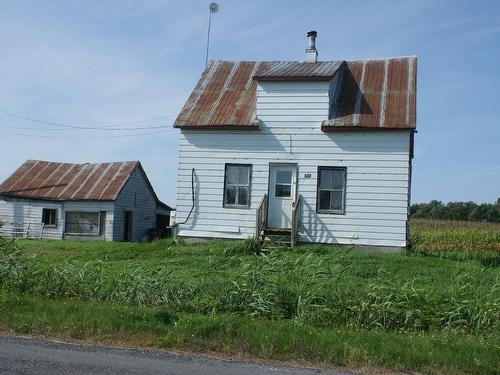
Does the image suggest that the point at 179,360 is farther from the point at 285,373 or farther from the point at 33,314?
the point at 33,314

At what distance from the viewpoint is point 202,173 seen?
720 inches

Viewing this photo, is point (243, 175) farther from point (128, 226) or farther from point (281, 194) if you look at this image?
point (128, 226)

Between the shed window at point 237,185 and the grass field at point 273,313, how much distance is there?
6852 millimetres

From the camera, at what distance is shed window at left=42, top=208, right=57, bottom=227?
32.4 meters

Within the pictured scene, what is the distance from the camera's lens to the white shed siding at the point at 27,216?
1266 inches

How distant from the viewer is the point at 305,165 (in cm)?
1758

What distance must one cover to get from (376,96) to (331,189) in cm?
345

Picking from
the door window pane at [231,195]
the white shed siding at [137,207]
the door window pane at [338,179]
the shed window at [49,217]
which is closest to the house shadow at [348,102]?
the door window pane at [338,179]

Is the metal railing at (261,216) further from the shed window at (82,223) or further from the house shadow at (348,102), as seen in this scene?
the shed window at (82,223)

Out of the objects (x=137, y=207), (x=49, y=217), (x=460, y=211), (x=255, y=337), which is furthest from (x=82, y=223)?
(x=460, y=211)

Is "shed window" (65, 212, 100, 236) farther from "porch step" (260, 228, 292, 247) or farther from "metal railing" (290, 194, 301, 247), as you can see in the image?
"metal railing" (290, 194, 301, 247)

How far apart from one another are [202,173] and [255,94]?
11.1 feet

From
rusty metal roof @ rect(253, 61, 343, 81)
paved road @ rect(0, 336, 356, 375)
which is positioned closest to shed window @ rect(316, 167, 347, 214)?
rusty metal roof @ rect(253, 61, 343, 81)

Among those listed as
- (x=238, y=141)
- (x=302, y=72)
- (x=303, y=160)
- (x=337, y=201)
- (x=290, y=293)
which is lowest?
(x=290, y=293)
